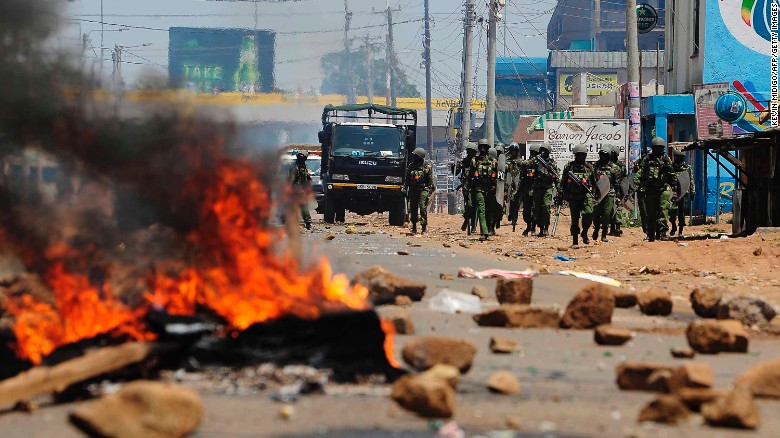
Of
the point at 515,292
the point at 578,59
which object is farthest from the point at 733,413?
the point at 578,59

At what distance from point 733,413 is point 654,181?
15.7m

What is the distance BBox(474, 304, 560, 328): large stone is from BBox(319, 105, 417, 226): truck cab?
21.9 meters

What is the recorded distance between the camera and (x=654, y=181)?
20781mm

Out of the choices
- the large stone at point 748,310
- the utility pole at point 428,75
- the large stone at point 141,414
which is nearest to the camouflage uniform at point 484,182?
the large stone at point 748,310

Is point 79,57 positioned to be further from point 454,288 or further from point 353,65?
point 353,65

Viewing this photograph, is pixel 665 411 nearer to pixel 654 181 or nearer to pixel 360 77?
pixel 654 181

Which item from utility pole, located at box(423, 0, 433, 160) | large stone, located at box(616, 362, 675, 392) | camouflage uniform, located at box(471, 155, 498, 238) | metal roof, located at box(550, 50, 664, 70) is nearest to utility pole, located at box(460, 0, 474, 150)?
utility pole, located at box(423, 0, 433, 160)

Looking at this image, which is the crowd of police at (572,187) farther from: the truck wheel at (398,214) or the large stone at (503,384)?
the large stone at (503,384)

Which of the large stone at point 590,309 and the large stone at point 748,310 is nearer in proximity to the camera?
the large stone at point 590,309

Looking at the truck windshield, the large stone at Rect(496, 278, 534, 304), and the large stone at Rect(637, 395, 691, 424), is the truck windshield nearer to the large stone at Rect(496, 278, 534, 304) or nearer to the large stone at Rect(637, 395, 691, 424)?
the large stone at Rect(496, 278, 534, 304)

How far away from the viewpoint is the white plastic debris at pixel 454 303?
34.2 feet

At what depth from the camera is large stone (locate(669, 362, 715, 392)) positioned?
5.94 meters

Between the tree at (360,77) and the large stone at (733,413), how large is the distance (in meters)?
68.1

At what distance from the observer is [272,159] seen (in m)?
9.47
